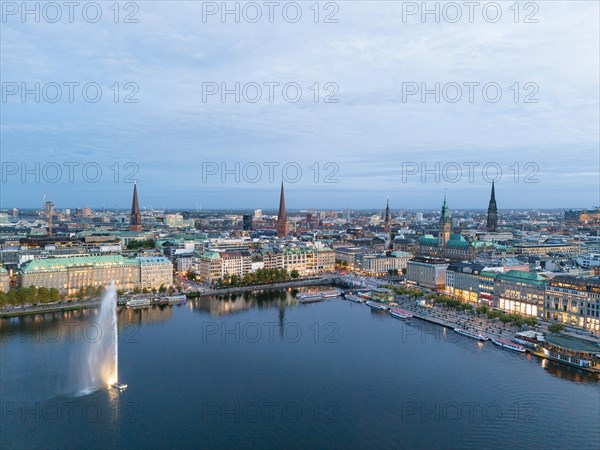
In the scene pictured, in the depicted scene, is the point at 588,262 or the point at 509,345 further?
the point at 588,262

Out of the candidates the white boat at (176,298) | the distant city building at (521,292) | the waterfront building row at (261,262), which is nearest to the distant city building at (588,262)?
the distant city building at (521,292)

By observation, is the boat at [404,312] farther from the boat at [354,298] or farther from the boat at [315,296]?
the boat at [315,296]

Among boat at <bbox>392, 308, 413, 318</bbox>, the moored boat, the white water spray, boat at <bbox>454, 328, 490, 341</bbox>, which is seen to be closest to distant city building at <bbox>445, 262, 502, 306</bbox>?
boat at <bbox>392, 308, 413, 318</bbox>

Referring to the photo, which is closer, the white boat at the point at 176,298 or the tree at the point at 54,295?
the tree at the point at 54,295

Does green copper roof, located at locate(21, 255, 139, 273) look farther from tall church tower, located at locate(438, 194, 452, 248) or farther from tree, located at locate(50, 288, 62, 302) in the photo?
tall church tower, located at locate(438, 194, 452, 248)

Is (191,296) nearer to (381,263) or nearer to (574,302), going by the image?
(381,263)

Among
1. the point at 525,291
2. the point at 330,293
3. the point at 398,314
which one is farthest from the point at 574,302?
the point at 330,293

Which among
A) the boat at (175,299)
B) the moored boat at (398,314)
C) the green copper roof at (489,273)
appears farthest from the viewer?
the boat at (175,299)

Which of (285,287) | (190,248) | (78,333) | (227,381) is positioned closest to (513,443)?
(227,381)
